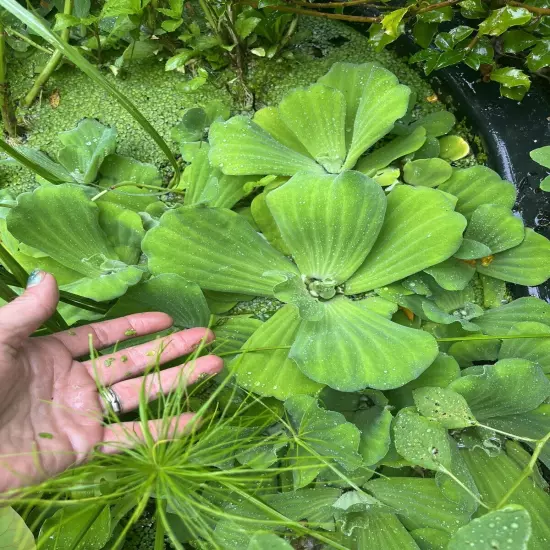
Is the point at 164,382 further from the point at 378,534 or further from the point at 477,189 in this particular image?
the point at 477,189

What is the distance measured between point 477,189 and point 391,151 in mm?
192

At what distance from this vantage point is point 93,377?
0.91 m

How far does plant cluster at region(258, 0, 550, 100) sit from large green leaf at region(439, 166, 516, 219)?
0.20 meters

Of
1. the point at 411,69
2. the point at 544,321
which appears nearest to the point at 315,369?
the point at 544,321

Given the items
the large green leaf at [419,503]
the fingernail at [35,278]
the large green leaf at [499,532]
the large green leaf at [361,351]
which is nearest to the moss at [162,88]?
the fingernail at [35,278]

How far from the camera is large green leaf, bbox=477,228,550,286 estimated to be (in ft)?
3.32

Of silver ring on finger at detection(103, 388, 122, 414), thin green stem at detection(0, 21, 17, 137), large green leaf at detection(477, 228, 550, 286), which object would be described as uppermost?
thin green stem at detection(0, 21, 17, 137)

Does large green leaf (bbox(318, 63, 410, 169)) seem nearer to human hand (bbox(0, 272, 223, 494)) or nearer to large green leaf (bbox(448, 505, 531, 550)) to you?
human hand (bbox(0, 272, 223, 494))

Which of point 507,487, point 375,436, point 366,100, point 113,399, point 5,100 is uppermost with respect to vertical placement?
point 5,100

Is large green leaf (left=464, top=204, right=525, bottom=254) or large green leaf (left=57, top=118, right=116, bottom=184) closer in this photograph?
large green leaf (left=464, top=204, right=525, bottom=254)

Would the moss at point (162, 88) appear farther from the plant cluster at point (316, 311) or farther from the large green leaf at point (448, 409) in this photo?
the large green leaf at point (448, 409)

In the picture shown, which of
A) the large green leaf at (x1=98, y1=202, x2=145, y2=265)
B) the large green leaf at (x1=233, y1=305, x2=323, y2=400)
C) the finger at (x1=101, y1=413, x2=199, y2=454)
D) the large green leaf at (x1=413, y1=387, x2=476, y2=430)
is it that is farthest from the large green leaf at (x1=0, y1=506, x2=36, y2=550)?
the large green leaf at (x1=413, y1=387, x2=476, y2=430)

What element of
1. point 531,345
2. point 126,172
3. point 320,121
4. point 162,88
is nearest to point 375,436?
point 531,345

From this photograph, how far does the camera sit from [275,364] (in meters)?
0.94
